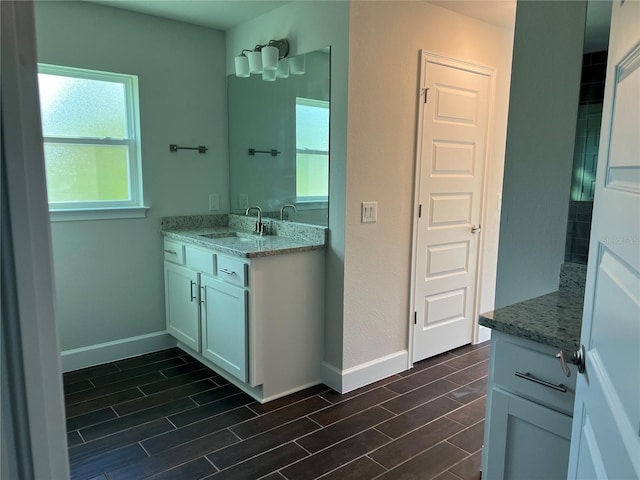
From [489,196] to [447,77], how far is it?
38.7 inches

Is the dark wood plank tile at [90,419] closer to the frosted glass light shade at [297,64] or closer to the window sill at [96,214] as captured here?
the window sill at [96,214]

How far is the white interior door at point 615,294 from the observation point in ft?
2.48

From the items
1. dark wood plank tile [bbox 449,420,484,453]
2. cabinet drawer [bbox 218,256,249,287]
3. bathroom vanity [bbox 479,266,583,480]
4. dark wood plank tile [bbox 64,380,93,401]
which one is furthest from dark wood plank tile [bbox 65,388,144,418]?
bathroom vanity [bbox 479,266,583,480]

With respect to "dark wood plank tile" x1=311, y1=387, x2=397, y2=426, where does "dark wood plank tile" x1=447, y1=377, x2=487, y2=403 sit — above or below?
above

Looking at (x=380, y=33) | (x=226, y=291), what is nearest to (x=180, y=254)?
(x=226, y=291)

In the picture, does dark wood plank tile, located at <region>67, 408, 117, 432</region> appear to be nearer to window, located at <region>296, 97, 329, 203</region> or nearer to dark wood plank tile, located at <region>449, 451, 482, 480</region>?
window, located at <region>296, 97, 329, 203</region>

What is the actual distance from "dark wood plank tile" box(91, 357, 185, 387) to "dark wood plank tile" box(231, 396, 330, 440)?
991 mm

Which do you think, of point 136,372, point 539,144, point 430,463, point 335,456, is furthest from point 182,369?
point 539,144

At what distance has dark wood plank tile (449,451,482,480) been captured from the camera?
206 centimetres

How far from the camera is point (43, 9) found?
9.20 feet

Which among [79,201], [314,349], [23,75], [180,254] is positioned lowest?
[314,349]

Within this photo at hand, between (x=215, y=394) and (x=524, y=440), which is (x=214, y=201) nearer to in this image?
(x=215, y=394)

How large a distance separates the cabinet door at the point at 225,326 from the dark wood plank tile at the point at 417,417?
0.86 m

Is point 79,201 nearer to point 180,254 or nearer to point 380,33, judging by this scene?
point 180,254
